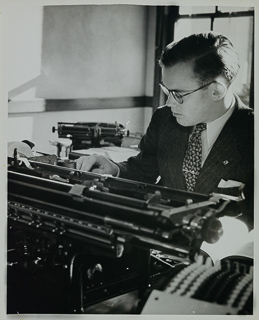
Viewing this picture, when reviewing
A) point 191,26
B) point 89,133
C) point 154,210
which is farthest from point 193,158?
point 191,26

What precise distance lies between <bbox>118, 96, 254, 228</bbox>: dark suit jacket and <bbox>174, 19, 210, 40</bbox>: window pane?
3188 mm

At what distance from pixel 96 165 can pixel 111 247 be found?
913 mm

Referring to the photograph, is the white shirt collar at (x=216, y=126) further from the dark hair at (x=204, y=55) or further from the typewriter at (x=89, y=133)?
the typewriter at (x=89, y=133)

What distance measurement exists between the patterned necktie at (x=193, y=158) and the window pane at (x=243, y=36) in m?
3.37

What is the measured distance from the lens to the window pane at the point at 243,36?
512cm

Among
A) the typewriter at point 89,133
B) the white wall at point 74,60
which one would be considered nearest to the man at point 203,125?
the typewriter at point 89,133

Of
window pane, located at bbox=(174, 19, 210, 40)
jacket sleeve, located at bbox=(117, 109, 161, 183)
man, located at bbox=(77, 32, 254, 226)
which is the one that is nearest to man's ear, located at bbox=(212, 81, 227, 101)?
man, located at bbox=(77, 32, 254, 226)

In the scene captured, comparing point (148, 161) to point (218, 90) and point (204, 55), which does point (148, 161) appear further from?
point (204, 55)

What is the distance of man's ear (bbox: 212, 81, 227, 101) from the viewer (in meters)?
1.94

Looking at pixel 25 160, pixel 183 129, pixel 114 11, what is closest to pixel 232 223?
pixel 183 129

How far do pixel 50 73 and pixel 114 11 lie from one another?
1.44 meters

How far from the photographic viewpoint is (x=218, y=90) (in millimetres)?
1955

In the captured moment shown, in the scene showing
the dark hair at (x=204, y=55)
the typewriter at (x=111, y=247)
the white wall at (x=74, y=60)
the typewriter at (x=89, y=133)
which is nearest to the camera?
the typewriter at (x=111, y=247)

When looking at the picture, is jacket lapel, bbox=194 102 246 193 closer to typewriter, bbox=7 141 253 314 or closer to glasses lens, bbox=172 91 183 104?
glasses lens, bbox=172 91 183 104
